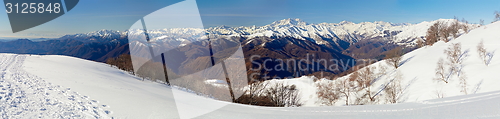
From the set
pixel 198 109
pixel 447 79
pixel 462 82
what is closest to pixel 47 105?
pixel 198 109

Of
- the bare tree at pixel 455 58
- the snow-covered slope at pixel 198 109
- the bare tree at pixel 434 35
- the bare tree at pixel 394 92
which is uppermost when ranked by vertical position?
the snow-covered slope at pixel 198 109

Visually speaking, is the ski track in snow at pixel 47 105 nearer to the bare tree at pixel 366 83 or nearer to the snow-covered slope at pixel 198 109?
the snow-covered slope at pixel 198 109

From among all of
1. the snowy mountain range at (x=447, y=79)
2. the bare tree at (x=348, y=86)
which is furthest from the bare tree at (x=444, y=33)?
the bare tree at (x=348, y=86)

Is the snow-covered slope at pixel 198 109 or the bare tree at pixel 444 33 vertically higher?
the snow-covered slope at pixel 198 109

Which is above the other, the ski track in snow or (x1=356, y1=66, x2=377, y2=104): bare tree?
the ski track in snow

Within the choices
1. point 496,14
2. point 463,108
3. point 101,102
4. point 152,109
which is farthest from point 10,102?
point 496,14

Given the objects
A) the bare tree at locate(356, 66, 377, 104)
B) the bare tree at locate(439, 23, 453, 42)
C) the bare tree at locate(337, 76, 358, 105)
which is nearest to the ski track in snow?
Answer: the bare tree at locate(356, 66, 377, 104)

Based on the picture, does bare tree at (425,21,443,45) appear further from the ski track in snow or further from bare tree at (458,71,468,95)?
the ski track in snow

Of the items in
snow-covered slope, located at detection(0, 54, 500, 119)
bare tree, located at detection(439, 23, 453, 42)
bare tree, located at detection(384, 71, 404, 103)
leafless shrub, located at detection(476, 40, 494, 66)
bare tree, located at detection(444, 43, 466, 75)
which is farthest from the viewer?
bare tree, located at detection(439, 23, 453, 42)

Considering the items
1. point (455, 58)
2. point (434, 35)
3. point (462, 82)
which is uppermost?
point (434, 35)

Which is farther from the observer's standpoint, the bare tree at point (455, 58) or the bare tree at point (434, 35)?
the bare tree at point (434, 35)

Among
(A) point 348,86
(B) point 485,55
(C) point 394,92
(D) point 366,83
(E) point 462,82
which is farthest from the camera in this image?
(A) point 348,86

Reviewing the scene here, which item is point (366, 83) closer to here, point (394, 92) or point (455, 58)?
point (394, 92)

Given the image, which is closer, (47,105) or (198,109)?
(198,109)
